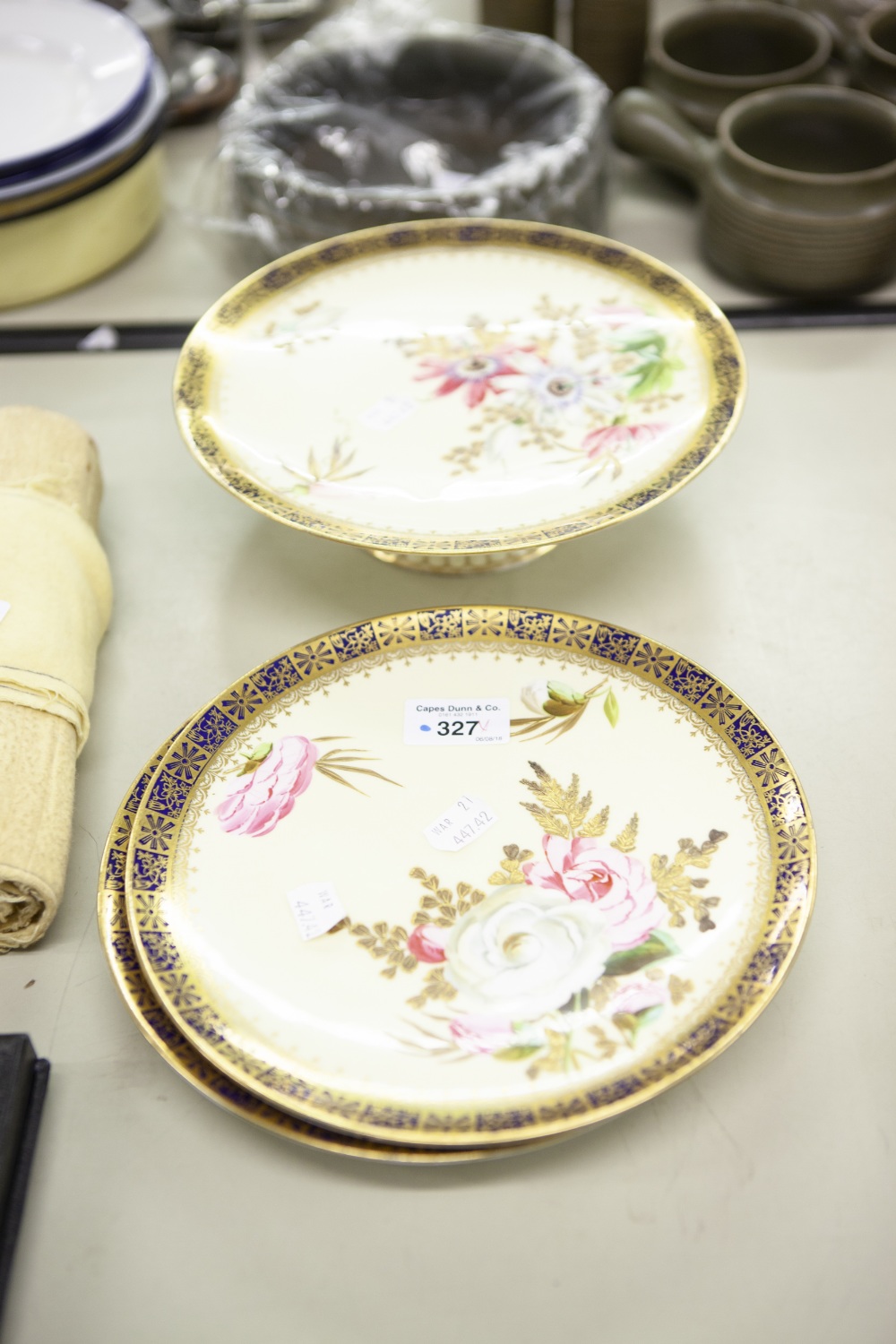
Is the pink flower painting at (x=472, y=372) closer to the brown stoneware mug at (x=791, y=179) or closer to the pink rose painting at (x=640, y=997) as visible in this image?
the brown stoneware mug at (x=791, y=179)

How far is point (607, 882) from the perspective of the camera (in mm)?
741

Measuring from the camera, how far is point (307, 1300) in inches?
25.0

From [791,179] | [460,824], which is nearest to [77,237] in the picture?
[791,179]

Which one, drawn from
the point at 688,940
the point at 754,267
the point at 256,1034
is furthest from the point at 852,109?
the point at 256,1034

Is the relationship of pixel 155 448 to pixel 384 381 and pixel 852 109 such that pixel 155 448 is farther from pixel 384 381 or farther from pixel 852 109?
pixel 852 109

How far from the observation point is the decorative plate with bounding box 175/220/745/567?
3.05 feet

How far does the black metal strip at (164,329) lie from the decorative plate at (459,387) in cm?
22

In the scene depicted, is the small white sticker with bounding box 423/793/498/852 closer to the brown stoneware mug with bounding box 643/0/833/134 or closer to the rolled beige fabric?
the rolled beige fabric

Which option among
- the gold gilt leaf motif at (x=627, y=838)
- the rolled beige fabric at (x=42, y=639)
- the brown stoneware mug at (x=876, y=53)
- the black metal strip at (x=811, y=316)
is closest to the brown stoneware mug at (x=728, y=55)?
the brown stoneware mug at (x=876, y=53)

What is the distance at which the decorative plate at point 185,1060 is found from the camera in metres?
0.63

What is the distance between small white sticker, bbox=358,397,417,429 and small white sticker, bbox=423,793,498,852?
381mm

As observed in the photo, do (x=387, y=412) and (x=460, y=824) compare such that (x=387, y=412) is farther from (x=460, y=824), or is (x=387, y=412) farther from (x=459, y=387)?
(x=460, y=824)

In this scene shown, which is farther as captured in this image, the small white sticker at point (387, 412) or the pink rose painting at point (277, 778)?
the small white sticker at point (387, 412)

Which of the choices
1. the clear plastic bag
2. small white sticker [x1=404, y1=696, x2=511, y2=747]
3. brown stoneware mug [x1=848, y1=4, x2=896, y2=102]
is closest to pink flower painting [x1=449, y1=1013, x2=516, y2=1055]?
small white sticker [x1=404, y1=696, x2=511, y2=747]
